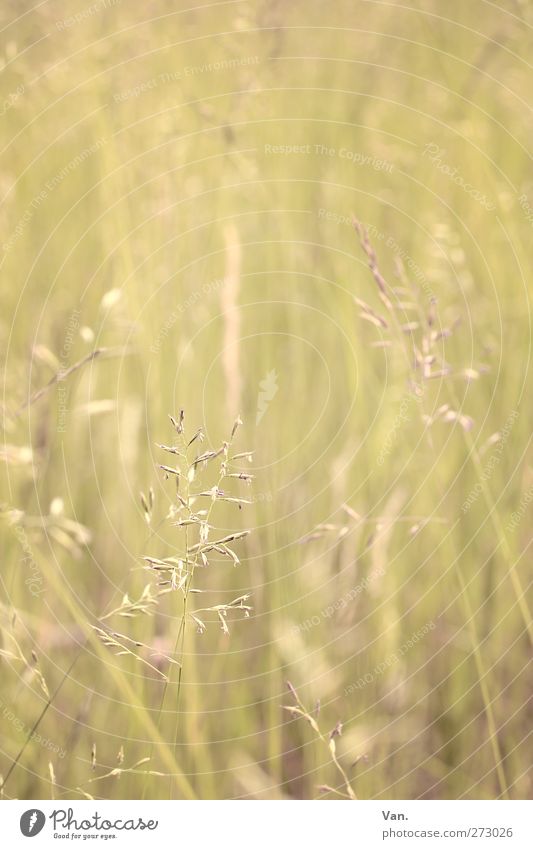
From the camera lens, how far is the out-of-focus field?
1188 millimetres

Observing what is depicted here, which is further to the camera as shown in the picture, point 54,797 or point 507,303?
point 507,303

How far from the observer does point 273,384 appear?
59.8 inches

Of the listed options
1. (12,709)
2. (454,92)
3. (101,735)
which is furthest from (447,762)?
(454,92)

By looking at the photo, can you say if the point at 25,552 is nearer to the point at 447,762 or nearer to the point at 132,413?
the point at 132,413

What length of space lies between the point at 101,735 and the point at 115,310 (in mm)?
899

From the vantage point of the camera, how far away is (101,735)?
1.17 metres

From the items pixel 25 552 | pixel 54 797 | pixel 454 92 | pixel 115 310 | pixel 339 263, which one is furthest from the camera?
pixel 454 92
